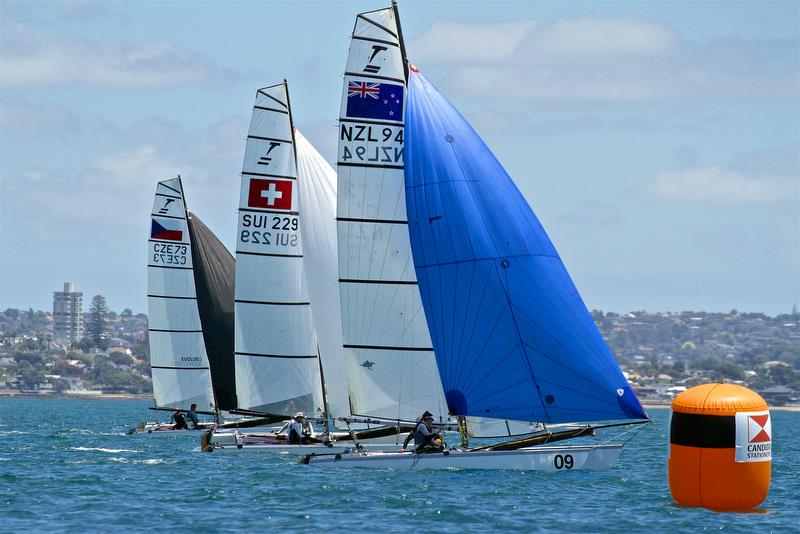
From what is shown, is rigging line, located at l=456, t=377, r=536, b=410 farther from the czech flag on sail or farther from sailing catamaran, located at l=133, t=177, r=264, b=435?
the czech flag on sail

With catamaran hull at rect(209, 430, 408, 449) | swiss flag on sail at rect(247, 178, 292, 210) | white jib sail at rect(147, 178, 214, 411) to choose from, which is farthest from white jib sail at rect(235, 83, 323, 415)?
white jib sail at rect(147, 178, 214, 411)

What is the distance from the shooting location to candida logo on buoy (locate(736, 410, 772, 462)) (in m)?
27.3

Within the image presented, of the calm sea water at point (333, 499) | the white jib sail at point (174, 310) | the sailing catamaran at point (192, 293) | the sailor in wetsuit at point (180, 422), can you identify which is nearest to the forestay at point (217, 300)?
the sailing catamaran at point (192, 293)

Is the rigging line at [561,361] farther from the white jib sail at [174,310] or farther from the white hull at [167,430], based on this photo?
the white jib sail at [174,310]

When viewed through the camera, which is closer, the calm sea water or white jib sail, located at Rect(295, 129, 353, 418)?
the calm sea water

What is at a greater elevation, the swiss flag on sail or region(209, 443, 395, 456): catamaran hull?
the swiss flag on sail

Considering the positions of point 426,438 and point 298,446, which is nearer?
point 426,438

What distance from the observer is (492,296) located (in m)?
35.9

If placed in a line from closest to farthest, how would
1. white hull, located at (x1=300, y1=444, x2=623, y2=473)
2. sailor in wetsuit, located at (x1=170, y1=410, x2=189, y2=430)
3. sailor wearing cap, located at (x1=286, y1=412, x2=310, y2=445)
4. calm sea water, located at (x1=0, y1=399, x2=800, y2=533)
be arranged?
calm sea water, located at (x1=0, y1=399, x2=800, y2=533)
white hull, located at (x1=300, y1=444, x2=623, y2=473)
sailor wearing cap, located at (x1=286, y1=412, x2=310, y2=445)
sailor in wetsuit, located at (x1=170, y1=410, x2=189, y2=430)

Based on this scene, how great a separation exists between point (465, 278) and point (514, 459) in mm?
4358

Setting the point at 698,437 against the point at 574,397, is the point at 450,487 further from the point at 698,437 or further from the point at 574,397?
the point at 698,437

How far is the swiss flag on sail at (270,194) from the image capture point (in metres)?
45.7

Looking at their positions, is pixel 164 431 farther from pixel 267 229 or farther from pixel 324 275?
pixel 324 275

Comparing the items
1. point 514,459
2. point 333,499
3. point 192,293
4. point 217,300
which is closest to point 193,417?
point 217,300
